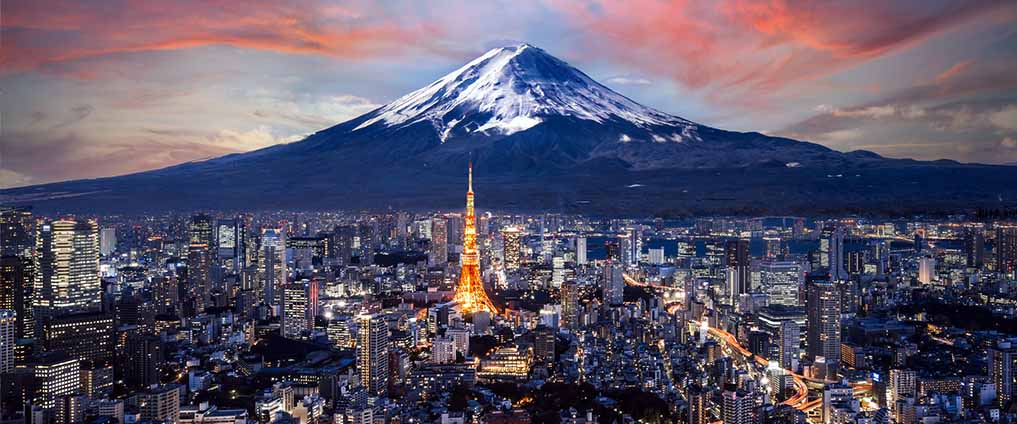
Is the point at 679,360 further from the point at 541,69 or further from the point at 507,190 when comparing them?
the point at 541,69

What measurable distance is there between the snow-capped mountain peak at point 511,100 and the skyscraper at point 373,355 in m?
9.20

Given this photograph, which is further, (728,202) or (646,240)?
(646,240)

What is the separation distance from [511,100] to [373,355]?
465 inches

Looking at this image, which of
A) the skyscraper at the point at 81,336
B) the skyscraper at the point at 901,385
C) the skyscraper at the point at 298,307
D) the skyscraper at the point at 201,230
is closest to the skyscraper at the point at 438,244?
the skyscraper at the point at 298,307

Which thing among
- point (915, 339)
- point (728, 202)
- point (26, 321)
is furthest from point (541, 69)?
point (26, 321)

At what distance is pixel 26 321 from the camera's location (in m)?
8.89

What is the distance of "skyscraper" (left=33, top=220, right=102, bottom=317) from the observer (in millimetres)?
9586

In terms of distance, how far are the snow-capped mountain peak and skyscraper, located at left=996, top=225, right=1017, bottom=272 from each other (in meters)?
8.03

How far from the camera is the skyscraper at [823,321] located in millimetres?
9508

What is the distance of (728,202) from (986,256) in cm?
325

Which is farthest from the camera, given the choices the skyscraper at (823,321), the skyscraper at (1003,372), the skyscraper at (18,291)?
the skyscraper at (823,321)

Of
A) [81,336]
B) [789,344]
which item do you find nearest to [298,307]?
[81,336]

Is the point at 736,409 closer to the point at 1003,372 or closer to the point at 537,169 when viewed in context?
the point at 1003,372

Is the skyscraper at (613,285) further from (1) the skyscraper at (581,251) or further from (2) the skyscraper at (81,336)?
(2) the skyscraper at (81,336)
